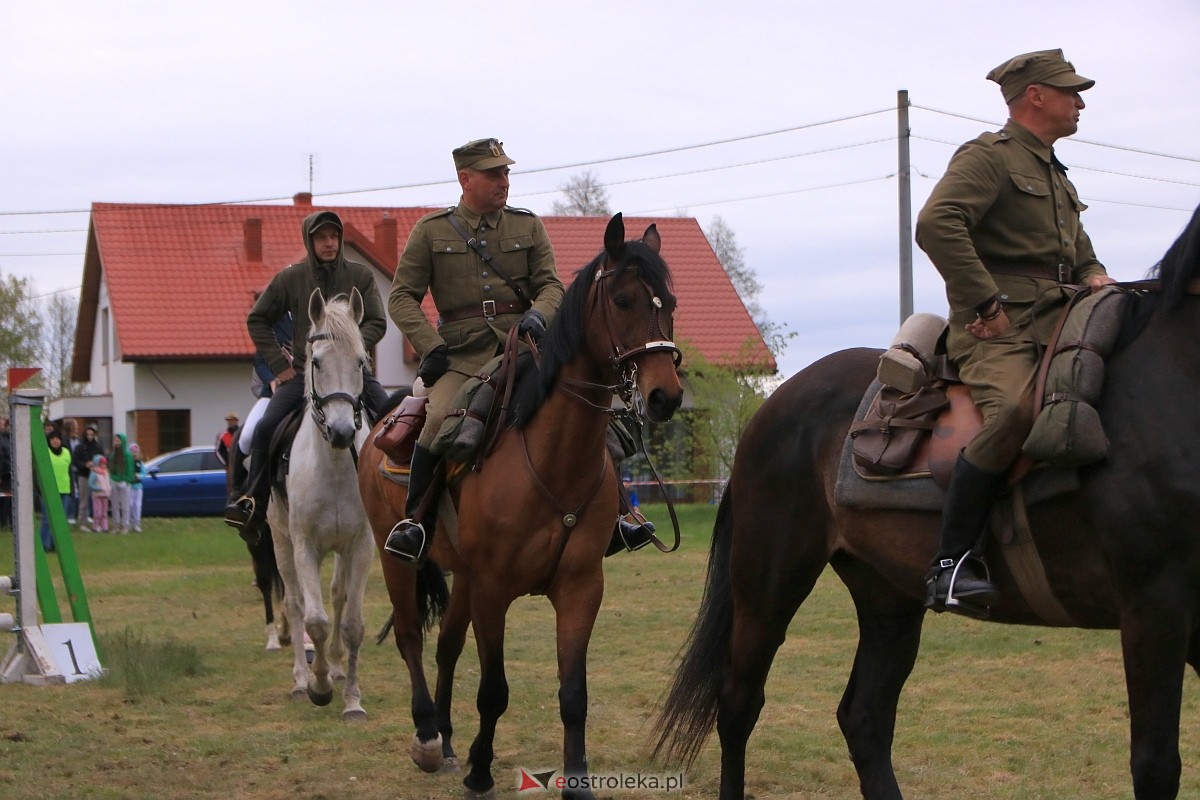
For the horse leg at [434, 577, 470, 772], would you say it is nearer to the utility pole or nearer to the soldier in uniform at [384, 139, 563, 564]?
the soldier in uniform at [384, 139, 563, 564]

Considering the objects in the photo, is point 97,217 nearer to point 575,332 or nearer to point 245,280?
point 245,280

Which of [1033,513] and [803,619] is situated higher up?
[1033,513]

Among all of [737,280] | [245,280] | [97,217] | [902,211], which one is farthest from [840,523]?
[737,280]

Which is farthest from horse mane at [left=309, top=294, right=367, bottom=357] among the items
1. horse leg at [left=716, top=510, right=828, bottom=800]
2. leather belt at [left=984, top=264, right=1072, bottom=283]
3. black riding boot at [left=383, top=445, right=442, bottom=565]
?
leather belt at [left=984, top=264, right=1072, bottom=283]

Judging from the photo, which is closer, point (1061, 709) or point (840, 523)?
point (840, 523)

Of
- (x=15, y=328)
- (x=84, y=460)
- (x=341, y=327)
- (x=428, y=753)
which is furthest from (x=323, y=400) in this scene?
(x=15, y=328)

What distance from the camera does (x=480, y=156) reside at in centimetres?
702

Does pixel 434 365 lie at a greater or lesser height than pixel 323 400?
greater

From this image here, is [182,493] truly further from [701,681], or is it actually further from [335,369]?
[701,681]

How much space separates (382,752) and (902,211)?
20591 millimetres

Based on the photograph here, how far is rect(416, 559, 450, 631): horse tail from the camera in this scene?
822cm

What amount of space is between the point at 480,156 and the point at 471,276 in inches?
23.7

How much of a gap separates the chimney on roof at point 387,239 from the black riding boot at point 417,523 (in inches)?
1298

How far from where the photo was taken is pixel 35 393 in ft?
33.4
